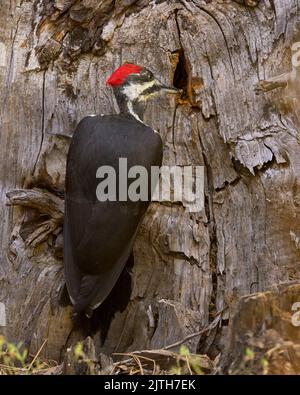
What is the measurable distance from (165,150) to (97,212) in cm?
67

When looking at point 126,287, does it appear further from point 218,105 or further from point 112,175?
point 218,105

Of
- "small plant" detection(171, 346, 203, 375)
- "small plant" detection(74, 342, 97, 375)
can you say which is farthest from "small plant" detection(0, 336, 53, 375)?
"small plant" detection(171, 346, 203, 375)

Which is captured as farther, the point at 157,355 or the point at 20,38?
the point at 20,38

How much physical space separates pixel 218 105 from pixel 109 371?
178cm

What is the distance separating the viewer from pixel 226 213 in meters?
5.24

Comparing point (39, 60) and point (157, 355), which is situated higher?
point (39, 60)

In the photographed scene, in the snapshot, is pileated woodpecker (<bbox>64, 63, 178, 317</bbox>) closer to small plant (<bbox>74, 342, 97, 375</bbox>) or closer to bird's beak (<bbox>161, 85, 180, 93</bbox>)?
bird's beak (<bbox>161, 85, 180, 93</bbox>)

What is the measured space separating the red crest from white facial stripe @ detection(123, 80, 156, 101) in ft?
0.22

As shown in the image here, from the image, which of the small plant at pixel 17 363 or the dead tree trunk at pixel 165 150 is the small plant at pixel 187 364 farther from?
the small plant at pixel 17 363

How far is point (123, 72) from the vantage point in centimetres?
527

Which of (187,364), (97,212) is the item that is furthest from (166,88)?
(187,364)

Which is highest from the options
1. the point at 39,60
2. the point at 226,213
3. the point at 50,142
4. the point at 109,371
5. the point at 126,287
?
the point at 39,60

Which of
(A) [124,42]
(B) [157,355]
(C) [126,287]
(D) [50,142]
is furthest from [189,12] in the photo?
(B) [157,355]

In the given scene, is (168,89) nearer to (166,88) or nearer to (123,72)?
(166,88)
